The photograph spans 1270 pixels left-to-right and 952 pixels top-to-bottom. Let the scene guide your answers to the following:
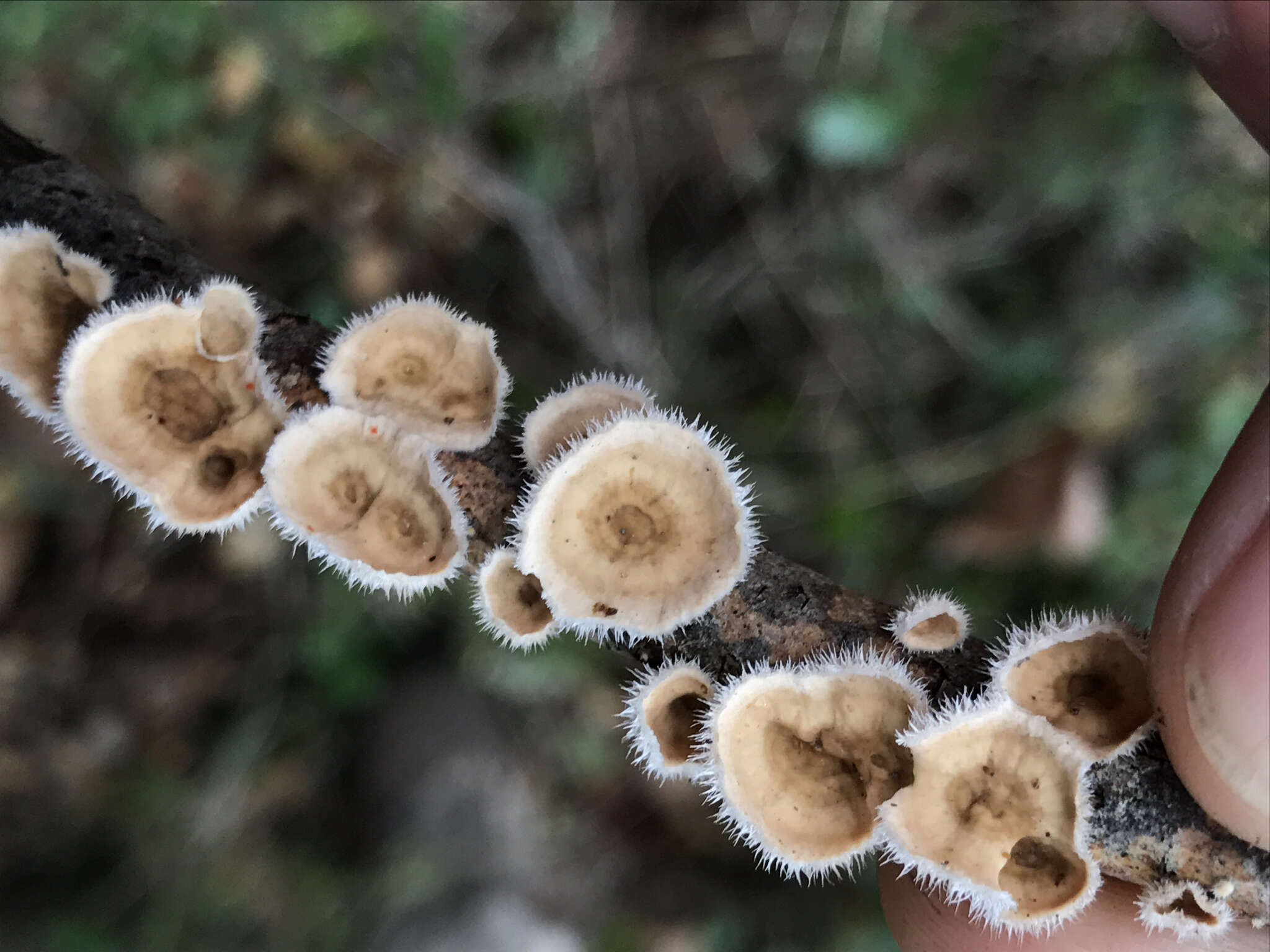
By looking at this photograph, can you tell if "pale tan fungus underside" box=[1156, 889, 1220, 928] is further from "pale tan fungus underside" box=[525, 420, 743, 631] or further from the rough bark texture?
"pale tan fungus underside" box=[525, 420, 743, 631]

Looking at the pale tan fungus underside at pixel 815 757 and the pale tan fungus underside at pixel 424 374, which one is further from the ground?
the pale tan fungus underside at pixel 424 374

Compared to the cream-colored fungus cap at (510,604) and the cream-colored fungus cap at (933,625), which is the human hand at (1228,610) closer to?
the cream-colored fungus cap at (933,625)

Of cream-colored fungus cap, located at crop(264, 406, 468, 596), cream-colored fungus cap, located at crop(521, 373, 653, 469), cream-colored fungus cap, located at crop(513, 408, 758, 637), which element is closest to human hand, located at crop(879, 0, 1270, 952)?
cream-colored fungus cap, located at crop(513, 408, 758, 637)

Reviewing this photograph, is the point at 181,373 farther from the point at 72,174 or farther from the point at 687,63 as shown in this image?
the point at 687,63

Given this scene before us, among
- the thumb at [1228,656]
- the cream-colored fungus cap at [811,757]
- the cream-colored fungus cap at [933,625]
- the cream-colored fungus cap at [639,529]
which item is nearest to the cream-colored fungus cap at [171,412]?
the cream-colored fungus cap at [639,529]

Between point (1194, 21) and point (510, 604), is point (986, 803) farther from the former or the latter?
point (1194, 21)

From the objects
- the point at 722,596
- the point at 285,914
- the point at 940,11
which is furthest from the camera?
the point at 940,11

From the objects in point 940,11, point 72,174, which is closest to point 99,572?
point 72,174
